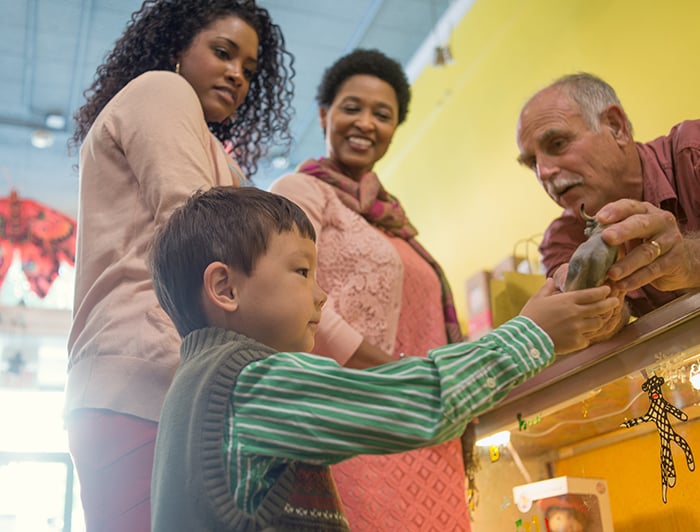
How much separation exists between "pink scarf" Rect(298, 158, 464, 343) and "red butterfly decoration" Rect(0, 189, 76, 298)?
12.9 ft

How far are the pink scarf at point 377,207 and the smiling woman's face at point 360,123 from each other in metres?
0.10

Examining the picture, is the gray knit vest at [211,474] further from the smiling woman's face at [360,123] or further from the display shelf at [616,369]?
the smiling woman's face at [360,123]

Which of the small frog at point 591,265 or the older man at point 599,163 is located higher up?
the older man at point 599,163

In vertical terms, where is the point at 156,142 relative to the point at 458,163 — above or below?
below

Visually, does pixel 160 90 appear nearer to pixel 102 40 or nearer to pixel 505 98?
pixel 505 98

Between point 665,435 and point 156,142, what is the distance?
0.82m

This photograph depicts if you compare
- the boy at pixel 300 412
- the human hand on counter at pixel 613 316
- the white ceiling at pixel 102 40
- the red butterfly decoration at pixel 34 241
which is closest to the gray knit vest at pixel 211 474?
the boy at pixel 300 412

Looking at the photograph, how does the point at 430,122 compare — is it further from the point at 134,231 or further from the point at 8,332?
the point at 8,332

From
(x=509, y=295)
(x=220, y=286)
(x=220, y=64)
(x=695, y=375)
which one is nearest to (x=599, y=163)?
(x=695, y=375)

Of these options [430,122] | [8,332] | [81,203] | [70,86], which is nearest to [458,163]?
[430,122]

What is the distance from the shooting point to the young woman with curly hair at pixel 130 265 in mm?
998

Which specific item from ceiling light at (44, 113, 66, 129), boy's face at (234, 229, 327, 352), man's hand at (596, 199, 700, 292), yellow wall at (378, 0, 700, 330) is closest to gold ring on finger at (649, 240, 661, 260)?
man's hand at (596, 199, 700, 292)

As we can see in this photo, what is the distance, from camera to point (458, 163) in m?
3.92

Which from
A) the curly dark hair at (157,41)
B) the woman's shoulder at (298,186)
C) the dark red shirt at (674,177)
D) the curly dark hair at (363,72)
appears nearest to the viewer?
the dark red shirt at (674,177)
